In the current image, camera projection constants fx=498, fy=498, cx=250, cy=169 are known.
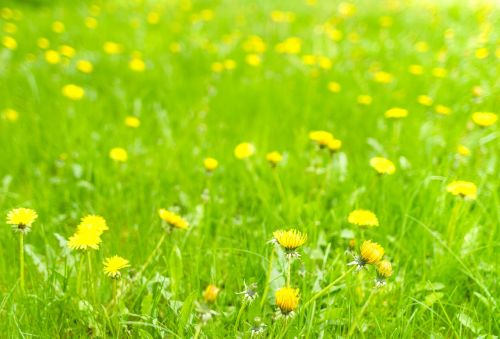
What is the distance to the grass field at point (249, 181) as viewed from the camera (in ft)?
4.31

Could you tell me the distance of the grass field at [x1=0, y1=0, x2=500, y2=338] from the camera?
51.7 inches

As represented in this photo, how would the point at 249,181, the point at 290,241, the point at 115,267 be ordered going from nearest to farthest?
the point at 290,241, the point at 115,267, the point at 249,181

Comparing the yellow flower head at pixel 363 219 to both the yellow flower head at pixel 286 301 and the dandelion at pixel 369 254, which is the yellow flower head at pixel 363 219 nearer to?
the dandelion at pixel 369 254

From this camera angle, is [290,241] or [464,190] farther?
[464,190]

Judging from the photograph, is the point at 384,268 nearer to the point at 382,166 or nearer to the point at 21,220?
the point at 382,166

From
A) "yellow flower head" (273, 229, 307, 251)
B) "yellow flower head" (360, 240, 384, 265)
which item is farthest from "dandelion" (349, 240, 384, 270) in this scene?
"yellow flower head" (273, 229, 307, 251)

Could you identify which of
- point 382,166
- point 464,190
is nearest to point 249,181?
point 382,166

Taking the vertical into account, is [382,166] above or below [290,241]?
below

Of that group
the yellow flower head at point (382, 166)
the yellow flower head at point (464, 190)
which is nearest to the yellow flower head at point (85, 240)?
the yellow flower head at point (382, 166)

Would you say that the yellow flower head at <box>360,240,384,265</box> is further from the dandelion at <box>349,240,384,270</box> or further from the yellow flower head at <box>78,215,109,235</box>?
the yellow flower head at <box>78,215,109,235</box>

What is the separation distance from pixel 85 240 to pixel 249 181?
3.36ft

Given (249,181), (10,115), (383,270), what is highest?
(383,270)

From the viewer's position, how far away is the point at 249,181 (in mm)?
2197

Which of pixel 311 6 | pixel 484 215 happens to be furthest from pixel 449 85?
pixel 311 6
